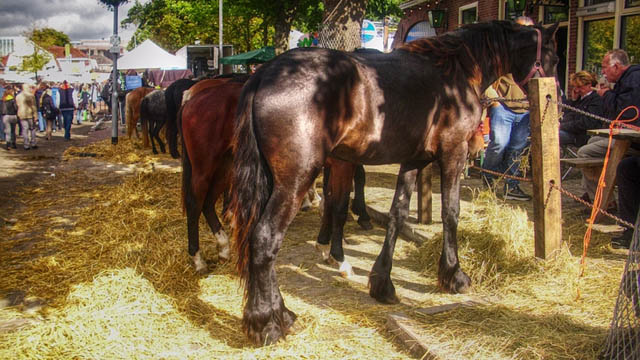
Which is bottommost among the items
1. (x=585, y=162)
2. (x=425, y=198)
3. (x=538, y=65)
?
(x=425, y=198)

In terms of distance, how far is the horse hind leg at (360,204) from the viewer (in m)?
6.77

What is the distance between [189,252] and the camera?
5.33m

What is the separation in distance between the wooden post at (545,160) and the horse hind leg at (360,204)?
8.18ft

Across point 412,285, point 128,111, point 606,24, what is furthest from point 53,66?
point 412,285

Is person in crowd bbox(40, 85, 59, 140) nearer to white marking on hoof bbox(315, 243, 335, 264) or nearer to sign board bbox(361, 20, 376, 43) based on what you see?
sign board bbox(361, 20, 376, 43)

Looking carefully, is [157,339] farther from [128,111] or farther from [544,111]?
[128,111]

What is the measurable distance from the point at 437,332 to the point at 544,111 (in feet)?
7.09

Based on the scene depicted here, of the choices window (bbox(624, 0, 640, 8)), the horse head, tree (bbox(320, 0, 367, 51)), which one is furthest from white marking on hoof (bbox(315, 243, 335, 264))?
window (bbox(624, 0, 640, 8))

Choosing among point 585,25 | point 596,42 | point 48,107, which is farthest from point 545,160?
point 48,107

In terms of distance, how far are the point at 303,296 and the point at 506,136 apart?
4.46 m

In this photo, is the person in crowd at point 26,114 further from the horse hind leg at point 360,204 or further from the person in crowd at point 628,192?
the person in crowd at point 628,192

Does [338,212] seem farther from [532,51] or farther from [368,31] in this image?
[368,31]

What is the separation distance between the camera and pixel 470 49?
4582 millimetres

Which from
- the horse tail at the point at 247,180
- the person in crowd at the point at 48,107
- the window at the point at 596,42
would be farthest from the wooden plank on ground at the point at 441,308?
the person in crowd at the point at 48,107
